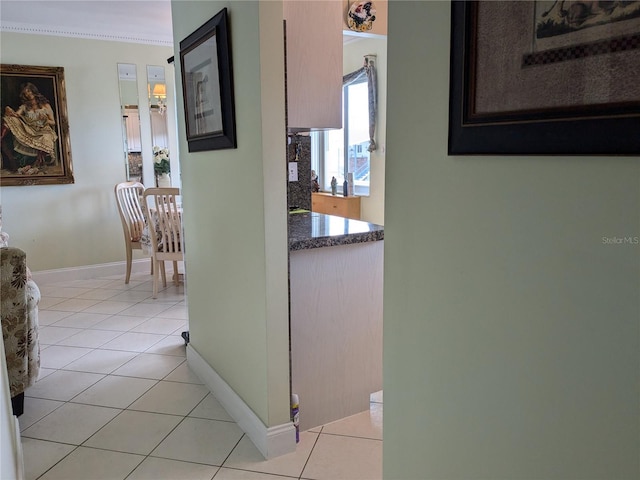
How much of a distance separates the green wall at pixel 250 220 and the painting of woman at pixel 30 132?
9.50ft

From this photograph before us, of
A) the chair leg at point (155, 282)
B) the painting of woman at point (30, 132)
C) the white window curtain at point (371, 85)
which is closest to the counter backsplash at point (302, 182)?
the chair leg at point (155, 282)

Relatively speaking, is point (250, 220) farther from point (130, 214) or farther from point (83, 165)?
point (83, 165)

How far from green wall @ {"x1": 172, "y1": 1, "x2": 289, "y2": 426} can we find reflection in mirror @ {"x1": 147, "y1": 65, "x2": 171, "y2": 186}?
114 inches

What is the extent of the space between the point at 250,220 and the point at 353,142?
13.2ft

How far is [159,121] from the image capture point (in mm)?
5379

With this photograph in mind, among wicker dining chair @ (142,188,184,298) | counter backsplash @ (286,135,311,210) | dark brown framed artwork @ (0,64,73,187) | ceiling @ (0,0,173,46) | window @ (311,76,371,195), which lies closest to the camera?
counter backsplash @ (286,135,311,210)

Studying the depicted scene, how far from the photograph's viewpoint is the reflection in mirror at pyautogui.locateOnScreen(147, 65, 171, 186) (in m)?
5.28

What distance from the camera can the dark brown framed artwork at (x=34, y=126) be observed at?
4621 mm

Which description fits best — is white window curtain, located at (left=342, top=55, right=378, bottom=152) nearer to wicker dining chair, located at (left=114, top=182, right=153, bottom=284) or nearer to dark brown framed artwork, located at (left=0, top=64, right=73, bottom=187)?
wicker dining chair, located at (left=114, top=182, right=153, bottom=284)

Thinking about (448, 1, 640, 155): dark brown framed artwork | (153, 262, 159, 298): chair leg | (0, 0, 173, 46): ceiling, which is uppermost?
(0, 0, 173, 46): ceiling

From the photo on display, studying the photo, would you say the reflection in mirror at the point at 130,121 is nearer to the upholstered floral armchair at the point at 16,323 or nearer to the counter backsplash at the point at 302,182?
the counter backsplash at the point at 302,182

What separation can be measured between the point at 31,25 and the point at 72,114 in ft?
2.83

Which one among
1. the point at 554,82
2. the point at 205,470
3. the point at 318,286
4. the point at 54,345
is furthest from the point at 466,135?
the point at 54,345
